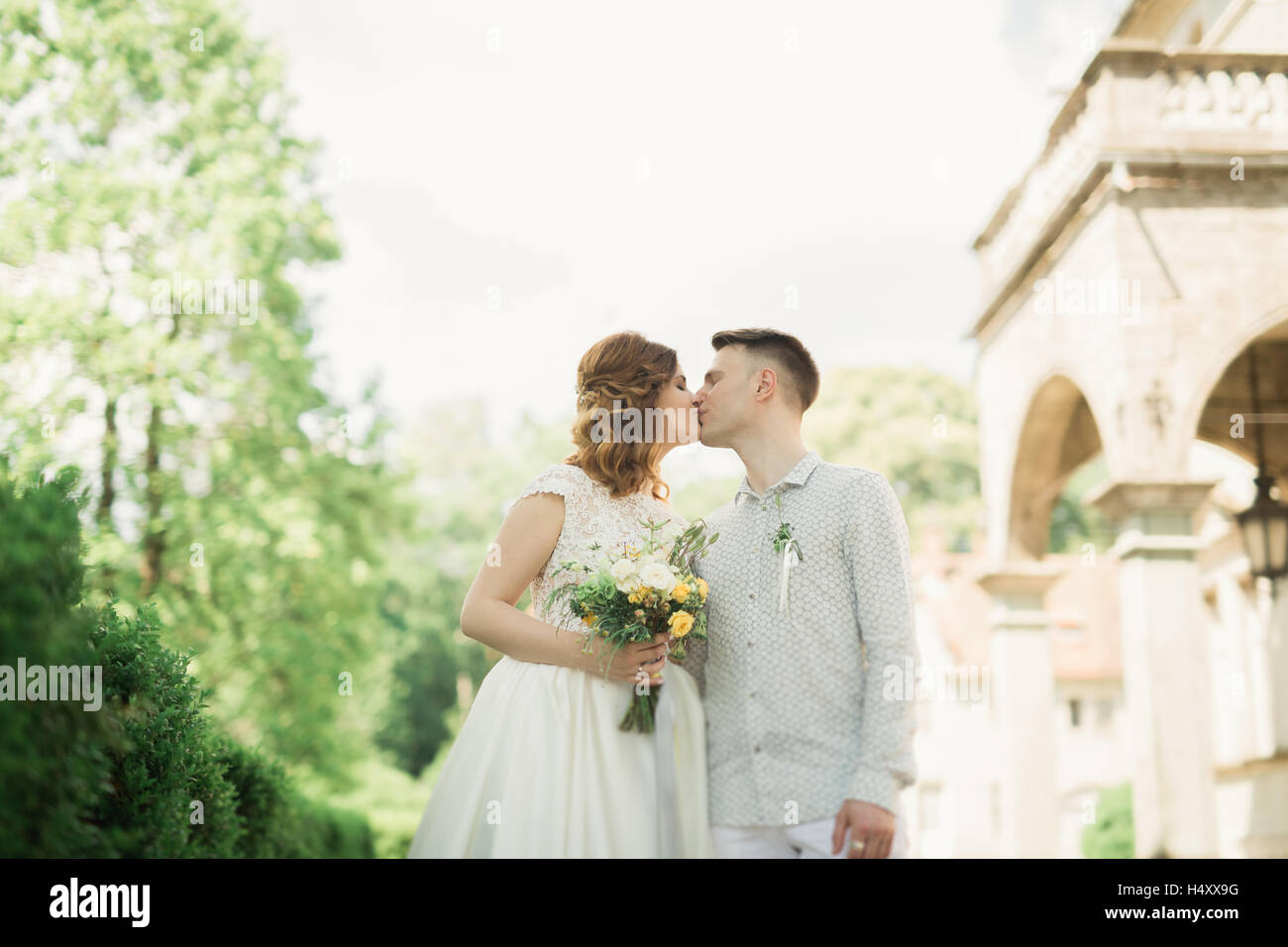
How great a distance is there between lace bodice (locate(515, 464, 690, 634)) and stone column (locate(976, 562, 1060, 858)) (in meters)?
6.11

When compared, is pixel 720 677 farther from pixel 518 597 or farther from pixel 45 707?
pixel 45 707

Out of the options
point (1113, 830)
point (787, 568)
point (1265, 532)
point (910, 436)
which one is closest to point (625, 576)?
point (787, 568)

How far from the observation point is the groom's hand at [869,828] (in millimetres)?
3369

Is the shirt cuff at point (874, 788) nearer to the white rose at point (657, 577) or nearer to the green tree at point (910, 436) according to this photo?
the white rose at point (657, 577)

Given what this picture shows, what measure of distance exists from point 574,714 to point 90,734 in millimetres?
1559

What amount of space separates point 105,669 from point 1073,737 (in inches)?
1116

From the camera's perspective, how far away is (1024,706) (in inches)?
368

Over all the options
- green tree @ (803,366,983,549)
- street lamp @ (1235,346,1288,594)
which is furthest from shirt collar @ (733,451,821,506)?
green tree @ (803,366,983,549)

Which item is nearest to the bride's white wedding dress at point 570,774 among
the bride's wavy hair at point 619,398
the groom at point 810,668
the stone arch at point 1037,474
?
the groom at point 810,668

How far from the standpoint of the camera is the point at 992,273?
34.0ft

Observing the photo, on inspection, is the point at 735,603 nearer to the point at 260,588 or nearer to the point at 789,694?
the point at 789,694

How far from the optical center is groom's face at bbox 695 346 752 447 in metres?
4.15
